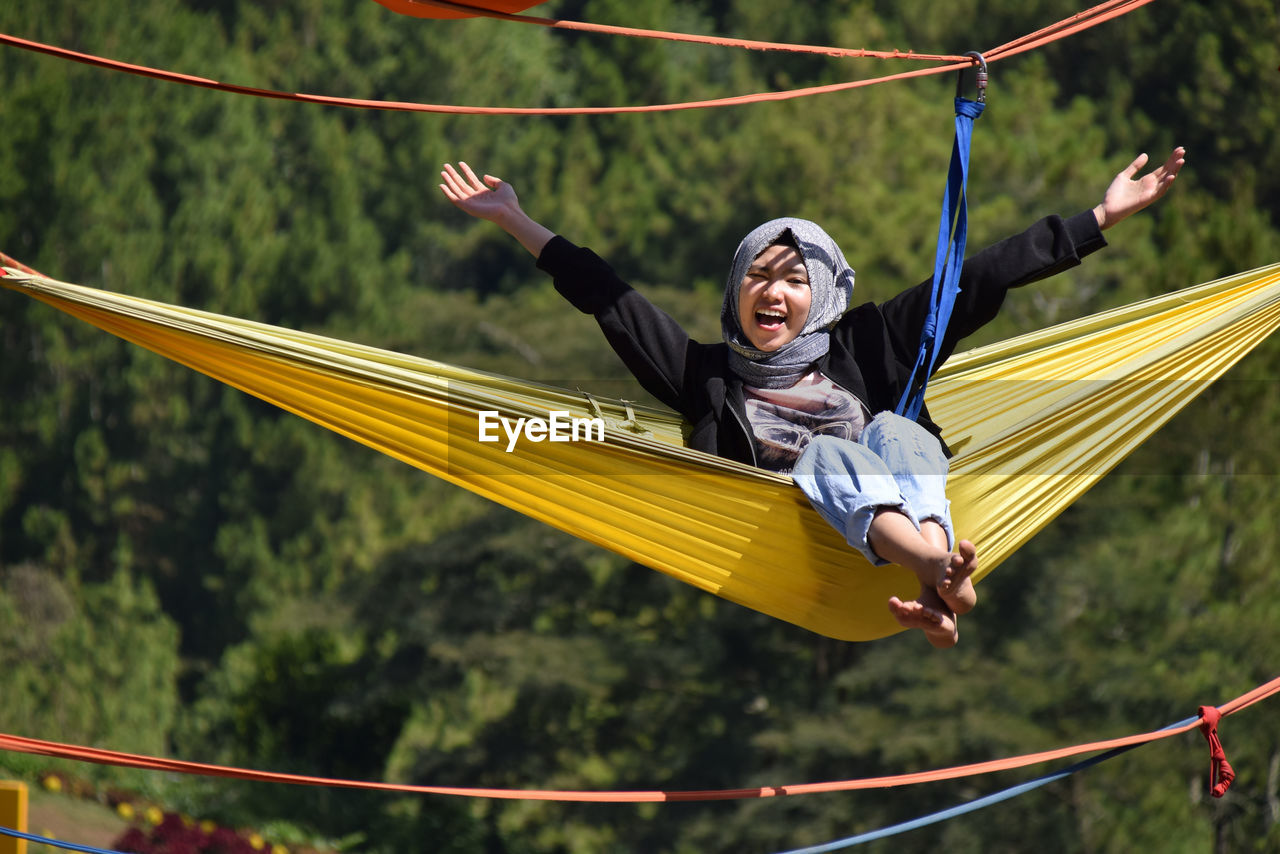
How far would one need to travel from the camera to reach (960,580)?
6.16 feet

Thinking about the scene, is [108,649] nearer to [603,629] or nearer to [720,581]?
[603,629]

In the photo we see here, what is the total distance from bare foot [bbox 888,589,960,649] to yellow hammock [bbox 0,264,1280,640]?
0.24m

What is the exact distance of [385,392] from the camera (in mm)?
2281

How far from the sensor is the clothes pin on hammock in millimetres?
2203

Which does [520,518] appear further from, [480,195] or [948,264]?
[948,264]

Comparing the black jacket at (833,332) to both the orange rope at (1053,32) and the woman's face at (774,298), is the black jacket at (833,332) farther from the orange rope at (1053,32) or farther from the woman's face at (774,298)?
the orange rope at (1053,32)

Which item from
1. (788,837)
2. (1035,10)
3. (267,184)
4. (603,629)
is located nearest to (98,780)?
(603,629)

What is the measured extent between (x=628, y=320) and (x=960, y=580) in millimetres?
715

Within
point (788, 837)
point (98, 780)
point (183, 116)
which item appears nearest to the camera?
point (788, 837)

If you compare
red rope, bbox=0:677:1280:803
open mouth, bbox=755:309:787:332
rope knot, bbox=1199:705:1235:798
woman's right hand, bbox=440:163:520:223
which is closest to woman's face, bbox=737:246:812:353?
open mouth, bbox=755:309:787:332

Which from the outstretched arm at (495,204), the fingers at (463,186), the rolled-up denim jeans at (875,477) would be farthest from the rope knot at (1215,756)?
the fingers at (463,186)

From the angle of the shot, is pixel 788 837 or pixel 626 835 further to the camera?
pixel 626 835

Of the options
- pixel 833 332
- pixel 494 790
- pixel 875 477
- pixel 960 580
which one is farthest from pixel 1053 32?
pixel 494 790

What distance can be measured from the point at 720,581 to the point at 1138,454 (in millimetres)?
6108
